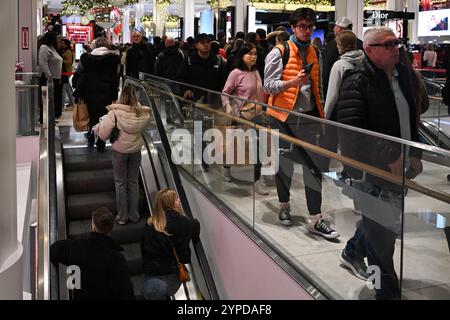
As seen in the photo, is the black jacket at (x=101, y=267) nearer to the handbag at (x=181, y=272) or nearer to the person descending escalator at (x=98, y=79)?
the handbag at (x=181, y=272)

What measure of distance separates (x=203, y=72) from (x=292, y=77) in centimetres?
322

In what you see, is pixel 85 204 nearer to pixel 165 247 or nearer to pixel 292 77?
pixel 165 247

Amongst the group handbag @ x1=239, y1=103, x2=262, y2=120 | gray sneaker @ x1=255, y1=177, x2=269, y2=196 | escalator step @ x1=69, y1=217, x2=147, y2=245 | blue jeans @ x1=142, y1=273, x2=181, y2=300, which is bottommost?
escalator step @ x1=69, y1=217, x2=147, y2=245

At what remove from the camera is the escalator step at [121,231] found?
296 inches

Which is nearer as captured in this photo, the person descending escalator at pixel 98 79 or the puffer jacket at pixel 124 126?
the puffer jacket at pixel 124 126

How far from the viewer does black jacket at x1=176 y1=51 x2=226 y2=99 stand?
26.0ft

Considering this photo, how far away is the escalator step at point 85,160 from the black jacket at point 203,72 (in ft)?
5.76

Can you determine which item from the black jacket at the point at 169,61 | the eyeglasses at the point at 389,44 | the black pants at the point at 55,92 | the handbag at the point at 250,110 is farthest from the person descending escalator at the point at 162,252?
the black pants at the point at 55,92

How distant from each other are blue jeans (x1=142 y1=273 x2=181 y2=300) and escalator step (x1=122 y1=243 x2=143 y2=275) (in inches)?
93.5

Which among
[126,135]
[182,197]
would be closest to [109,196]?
[182,197]

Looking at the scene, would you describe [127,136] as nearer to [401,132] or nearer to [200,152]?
[200,152]

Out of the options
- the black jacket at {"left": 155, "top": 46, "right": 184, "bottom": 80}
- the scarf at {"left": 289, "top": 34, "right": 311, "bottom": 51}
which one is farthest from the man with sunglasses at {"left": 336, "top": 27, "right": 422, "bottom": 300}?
the black jacket at {"left": 155, "top": 46, "right": 184, "bottom": 80}

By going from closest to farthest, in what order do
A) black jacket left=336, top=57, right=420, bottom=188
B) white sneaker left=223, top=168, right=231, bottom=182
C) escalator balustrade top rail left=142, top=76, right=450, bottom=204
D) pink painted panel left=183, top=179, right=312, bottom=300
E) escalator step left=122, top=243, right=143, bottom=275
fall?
escalator balustrade top rail left=142, top=76, right=450, bottom=204 < black jacket left=336, top=57, right=420, bottom=188 < pink painted panel left=183, top=179, right=312, bottom=300 < white sneaker left=223, top=168, right=231, bottom=182 < escalator step left=122, top=243, right=143, bottom=275

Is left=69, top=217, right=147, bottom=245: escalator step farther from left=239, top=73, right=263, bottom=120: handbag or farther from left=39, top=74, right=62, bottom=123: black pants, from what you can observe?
left=39, top=74, right=62, bottom=123: black pants
